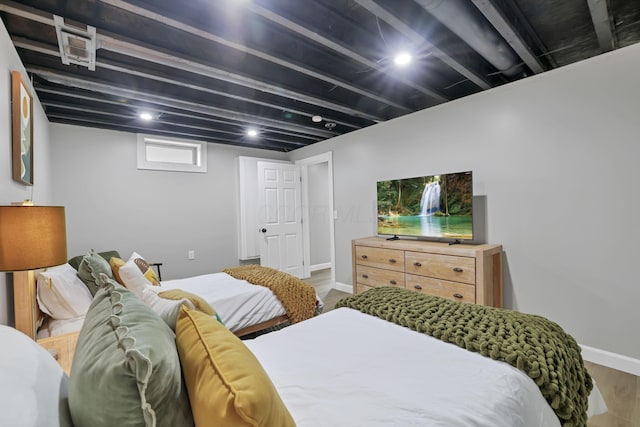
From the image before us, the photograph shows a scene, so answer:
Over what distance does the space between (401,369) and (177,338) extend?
81 centimetres

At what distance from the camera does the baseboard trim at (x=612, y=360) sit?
7.14 feet

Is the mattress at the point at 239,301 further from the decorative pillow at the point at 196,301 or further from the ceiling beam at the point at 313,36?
the ceiling beam at the point at 313,36

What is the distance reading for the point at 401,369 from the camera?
1118mm

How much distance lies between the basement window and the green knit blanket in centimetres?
373

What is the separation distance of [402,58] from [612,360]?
286cm

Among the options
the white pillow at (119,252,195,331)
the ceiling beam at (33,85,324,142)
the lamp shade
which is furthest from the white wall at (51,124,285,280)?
the lamp shade

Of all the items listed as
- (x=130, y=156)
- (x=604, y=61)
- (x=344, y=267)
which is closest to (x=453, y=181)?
(x=604, y=61)

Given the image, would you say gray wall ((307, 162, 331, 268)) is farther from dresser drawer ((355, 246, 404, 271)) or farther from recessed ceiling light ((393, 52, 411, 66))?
recessed ceiling light ((393, 52, 411, 66))

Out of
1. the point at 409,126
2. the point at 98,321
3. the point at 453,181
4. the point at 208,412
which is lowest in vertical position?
the point at 208,412

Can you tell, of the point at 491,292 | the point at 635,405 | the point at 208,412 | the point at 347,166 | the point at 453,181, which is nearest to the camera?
the point at 208,412

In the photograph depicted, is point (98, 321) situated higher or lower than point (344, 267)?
higher

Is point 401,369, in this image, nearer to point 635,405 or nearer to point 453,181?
point 635,405

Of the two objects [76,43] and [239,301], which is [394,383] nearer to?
[239,301]

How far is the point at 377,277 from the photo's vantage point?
11.3ft
